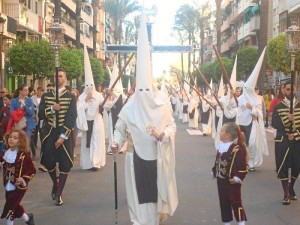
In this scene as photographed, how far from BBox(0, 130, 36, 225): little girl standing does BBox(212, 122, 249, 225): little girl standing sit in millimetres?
2260

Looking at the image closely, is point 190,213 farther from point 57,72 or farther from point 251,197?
point 57,72

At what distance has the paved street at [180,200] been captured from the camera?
8500 millimetres

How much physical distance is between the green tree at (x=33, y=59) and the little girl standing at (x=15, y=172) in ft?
76.6

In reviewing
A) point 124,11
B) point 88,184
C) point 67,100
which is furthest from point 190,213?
point 124,11

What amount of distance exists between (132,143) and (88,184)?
4.09m

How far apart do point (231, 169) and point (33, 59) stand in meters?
24.3

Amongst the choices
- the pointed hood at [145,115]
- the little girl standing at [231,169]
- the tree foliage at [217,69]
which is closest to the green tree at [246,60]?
the tree foliage at [217,69]

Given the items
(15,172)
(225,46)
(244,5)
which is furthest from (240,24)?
(15,172)

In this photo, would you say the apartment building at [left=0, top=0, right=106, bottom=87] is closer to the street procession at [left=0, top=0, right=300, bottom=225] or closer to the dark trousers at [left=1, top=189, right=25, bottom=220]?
the street procession at [left=0, top=0, right=300, bottom=225]

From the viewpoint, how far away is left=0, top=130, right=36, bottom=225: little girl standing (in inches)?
296

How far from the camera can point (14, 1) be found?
37938mm

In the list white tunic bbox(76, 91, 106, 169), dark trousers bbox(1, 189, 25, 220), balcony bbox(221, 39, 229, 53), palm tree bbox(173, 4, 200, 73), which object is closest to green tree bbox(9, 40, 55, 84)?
white tunic bbox(76, 91, 106, 169)

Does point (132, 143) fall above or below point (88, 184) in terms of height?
above

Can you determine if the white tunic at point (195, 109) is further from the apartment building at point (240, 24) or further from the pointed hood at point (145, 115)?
the apartment building at point (240, 24)
